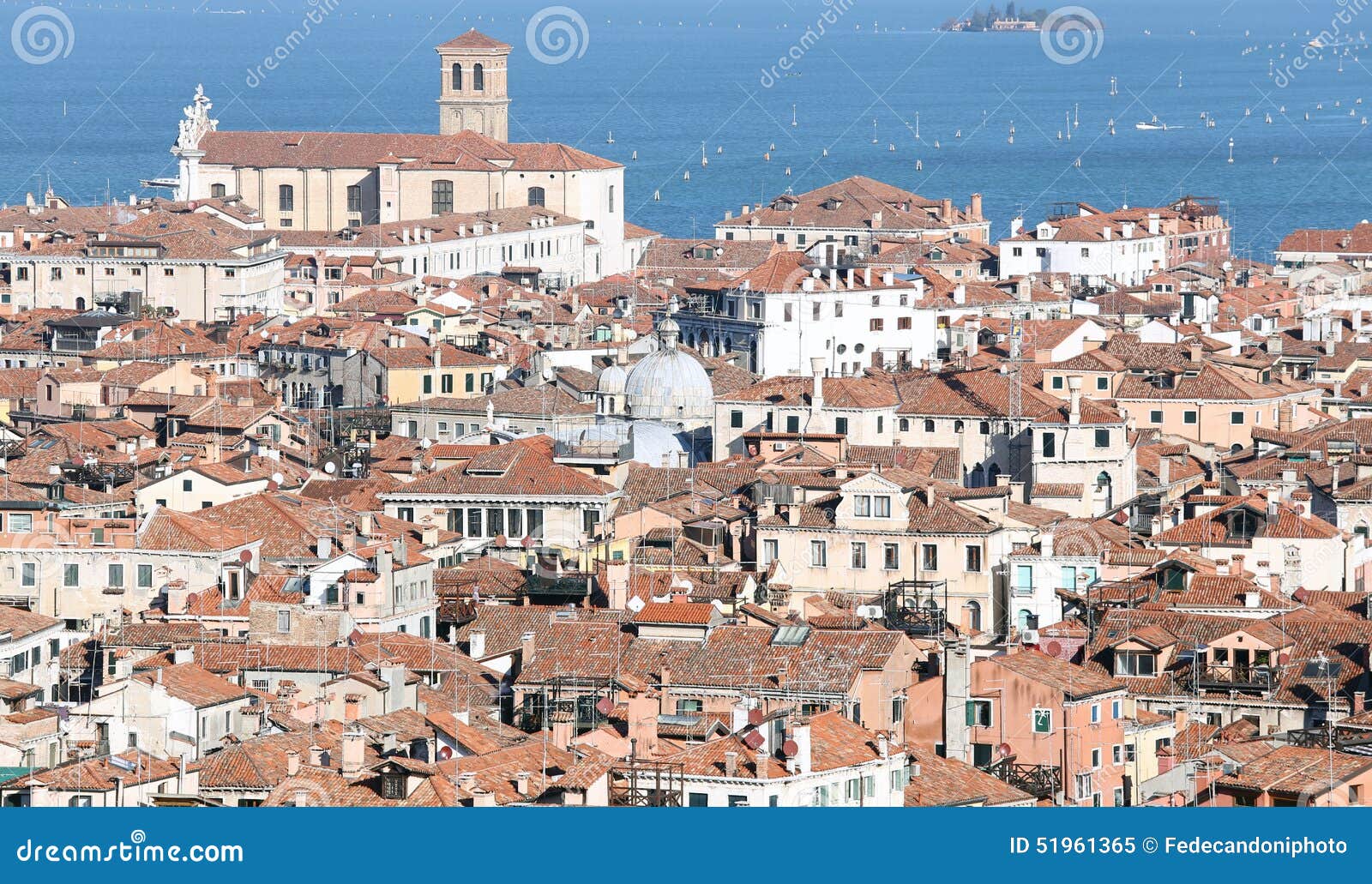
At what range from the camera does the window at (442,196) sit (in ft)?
204

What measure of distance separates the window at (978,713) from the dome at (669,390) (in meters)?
13.9

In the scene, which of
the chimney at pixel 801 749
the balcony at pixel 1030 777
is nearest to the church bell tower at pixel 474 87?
the balcony at pixel 1030 777

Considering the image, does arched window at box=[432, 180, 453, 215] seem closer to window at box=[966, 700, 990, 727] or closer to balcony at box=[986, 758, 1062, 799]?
window at box=[966, 700, 990, 727]

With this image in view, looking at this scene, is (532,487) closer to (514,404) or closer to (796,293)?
(514,404)

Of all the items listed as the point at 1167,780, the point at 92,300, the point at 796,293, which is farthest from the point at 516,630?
the point at 92,300

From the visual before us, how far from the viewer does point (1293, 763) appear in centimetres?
1588

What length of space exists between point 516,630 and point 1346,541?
19.1 ft

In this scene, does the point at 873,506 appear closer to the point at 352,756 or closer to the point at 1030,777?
the point at 1030,777

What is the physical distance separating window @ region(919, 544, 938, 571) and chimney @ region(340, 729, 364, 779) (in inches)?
306

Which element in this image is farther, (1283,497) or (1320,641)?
(1283,497)

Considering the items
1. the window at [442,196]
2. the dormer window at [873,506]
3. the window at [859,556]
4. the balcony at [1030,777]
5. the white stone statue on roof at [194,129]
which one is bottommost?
the balcony at [1030,777]

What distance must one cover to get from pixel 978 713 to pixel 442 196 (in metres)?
45.2

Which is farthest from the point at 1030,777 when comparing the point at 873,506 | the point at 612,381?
the point at 612,381

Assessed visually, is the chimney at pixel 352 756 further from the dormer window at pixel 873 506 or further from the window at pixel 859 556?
the dormer window at pixel 873 506
